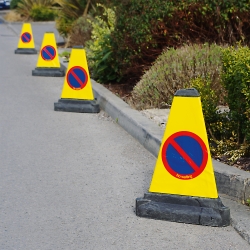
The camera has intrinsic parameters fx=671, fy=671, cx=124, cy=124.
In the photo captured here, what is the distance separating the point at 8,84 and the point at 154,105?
174 inches

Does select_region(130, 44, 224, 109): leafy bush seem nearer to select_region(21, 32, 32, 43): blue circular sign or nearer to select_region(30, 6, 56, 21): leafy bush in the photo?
select_region(21, 32, 32, 43): blue circular sign

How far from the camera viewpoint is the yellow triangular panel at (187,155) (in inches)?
198

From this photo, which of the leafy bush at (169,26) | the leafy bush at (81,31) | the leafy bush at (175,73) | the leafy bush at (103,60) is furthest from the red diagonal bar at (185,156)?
the leafy bush at (81,31)

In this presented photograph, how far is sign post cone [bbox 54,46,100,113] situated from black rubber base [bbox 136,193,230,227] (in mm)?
4486

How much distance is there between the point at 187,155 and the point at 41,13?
27728mm

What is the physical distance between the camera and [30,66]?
1551 centimetres

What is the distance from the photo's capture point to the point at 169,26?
393 inches

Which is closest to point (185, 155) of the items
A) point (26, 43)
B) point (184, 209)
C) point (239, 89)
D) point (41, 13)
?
point (184, 209)

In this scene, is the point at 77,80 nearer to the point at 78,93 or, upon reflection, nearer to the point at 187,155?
the point at 78,93

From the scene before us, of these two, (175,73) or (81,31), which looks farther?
(81,31)

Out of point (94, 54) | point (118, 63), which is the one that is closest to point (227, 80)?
point (118, 63)

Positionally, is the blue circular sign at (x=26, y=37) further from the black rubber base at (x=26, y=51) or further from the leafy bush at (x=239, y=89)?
the leafy bush at (x=239, y=89)

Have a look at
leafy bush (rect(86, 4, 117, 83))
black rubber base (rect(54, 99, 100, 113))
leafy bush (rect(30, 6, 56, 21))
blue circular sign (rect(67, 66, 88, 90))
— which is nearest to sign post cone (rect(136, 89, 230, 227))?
black rubber base (rect(54, 99, 100, 113))

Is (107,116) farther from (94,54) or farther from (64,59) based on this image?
(64,59)
